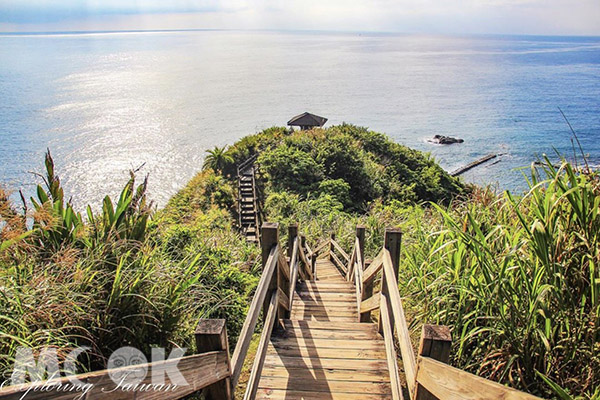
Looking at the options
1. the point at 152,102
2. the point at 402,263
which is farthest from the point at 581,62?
the point at 402,263

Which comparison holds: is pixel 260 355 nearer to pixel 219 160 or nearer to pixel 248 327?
pixel 248 327

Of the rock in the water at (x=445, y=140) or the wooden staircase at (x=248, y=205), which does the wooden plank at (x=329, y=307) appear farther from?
the rock in the water at (x=445, y=140)

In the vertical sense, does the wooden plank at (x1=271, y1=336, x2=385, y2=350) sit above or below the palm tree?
above

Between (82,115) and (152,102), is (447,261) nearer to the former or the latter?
(82,115)

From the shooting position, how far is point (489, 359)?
107 inches

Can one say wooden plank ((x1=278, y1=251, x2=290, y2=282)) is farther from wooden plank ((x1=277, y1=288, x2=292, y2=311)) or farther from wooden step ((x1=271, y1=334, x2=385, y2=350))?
wooden step ((x1=271, y1=334, x2=385, y2=350))

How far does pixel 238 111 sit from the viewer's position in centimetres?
6594

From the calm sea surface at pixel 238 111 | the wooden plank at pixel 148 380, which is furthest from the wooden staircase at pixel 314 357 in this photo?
the calm sea surface at pixel 238 111

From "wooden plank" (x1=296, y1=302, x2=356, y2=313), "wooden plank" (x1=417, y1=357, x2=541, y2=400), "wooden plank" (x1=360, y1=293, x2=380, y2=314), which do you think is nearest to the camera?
"wooden plank" (x1=417, y1=357, x2=541, y2=400)

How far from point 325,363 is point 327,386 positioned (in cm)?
31

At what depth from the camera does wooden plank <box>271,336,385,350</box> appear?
3539 millimetres

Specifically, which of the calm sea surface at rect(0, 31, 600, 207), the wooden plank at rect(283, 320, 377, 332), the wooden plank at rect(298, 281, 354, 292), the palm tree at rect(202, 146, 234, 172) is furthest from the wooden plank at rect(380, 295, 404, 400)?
the palm tree at rect(202, 146, 234, 172)

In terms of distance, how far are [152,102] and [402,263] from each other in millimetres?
76992

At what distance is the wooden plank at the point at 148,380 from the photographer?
94 centimetres
